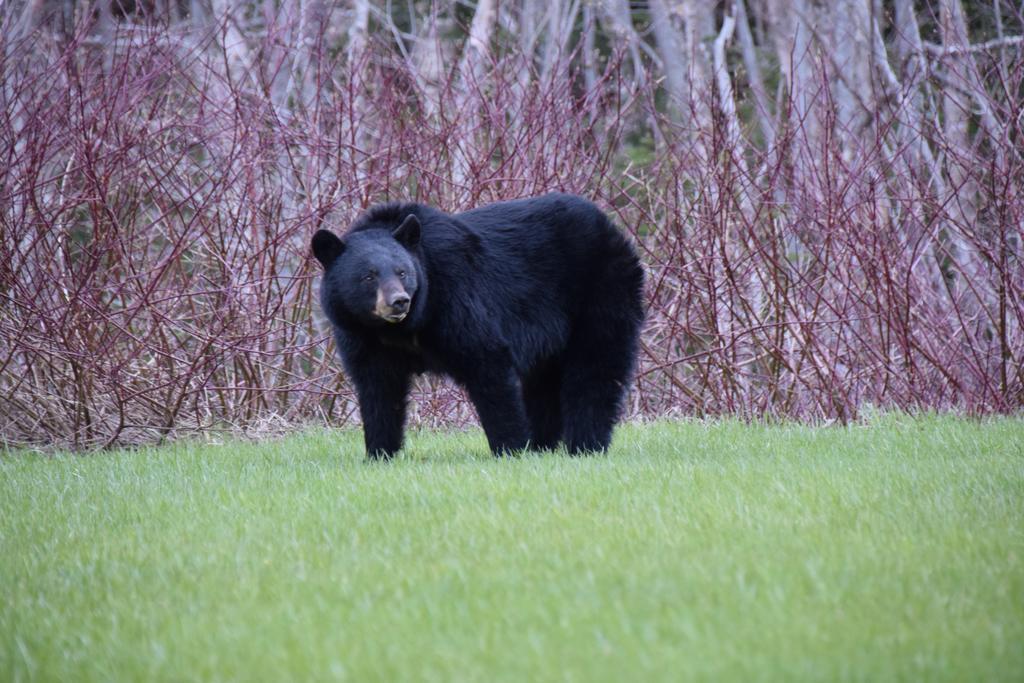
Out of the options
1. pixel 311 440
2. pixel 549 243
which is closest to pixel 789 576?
pixel 549 243

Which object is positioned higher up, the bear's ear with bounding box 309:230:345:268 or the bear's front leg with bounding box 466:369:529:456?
the bear's ear with bounding box 309:230:345:268

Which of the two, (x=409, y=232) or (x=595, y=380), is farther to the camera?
(x=595, y=380)

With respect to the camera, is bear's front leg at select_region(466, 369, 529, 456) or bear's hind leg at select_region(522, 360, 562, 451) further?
bear's hind leg at select_region(522, 360, 562, 451)

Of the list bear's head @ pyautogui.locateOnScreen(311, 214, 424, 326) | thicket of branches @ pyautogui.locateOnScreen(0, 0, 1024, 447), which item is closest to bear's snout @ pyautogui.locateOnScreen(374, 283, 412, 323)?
bear's head @ pyautogui.locateOnScreen(311, 214, 424, 326)

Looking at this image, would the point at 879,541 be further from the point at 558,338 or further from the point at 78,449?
the point at 78,449

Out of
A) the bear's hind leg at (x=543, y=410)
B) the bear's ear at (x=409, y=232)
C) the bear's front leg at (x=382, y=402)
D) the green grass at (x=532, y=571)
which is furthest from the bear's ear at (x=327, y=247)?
the bear's hind leg at (x=543, y=410)

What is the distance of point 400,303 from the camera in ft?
21.1

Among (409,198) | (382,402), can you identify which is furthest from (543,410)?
(409,198)

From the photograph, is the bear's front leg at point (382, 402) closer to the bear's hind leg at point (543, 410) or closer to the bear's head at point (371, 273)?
the bear's head at point (371, 273)

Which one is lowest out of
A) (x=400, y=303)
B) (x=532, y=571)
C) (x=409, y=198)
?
(x=532, y=571)

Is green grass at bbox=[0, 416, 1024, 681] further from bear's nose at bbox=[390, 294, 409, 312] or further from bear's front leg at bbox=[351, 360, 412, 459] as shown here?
bear's nose at bbox=[390, 294, 409, 312]

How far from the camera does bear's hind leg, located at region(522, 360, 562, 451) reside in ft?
25.5

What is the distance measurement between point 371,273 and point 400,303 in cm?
32

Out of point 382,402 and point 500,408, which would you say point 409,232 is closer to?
point 382,402
